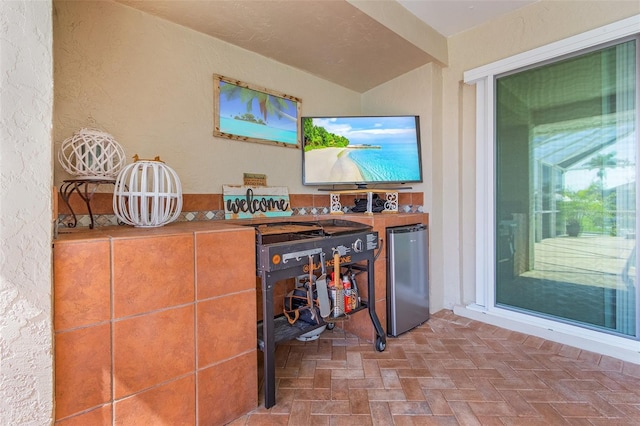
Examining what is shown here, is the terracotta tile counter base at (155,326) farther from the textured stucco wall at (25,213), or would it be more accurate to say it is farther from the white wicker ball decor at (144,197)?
the white wicker ball decor at (144,197)

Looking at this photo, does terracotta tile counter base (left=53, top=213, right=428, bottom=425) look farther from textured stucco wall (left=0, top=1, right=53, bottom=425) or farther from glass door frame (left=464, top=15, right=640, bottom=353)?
glass door frame (left=464, top=15, right=640, bottom=353)

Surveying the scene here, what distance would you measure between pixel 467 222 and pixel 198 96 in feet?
8.08

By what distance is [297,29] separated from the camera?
1.99 m

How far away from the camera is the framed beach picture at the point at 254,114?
2.11m

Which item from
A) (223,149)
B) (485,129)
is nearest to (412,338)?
(485,129)

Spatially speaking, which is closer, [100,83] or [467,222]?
[100,83]

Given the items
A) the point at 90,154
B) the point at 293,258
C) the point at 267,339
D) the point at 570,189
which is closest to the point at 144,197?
the point at 90,154

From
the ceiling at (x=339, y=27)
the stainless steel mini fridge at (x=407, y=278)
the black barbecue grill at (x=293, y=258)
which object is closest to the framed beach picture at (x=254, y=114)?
the ceiling at (x=339, y=27)

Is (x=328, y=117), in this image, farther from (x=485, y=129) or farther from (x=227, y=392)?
(x=227, y=392)

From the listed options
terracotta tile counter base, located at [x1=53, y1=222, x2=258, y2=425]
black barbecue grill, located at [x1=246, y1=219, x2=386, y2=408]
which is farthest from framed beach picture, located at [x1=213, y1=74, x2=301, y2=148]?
terracotta tile counter base, located at [x1=53, y1=222, x2=258, y2=425]

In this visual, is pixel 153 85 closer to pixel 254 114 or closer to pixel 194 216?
pixel 254 114

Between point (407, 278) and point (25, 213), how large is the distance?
2.18m

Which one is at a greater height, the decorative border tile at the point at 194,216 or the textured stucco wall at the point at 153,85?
the textured stucco wall at the point at 153,85

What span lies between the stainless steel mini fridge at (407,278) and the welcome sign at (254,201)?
2.97 feet
